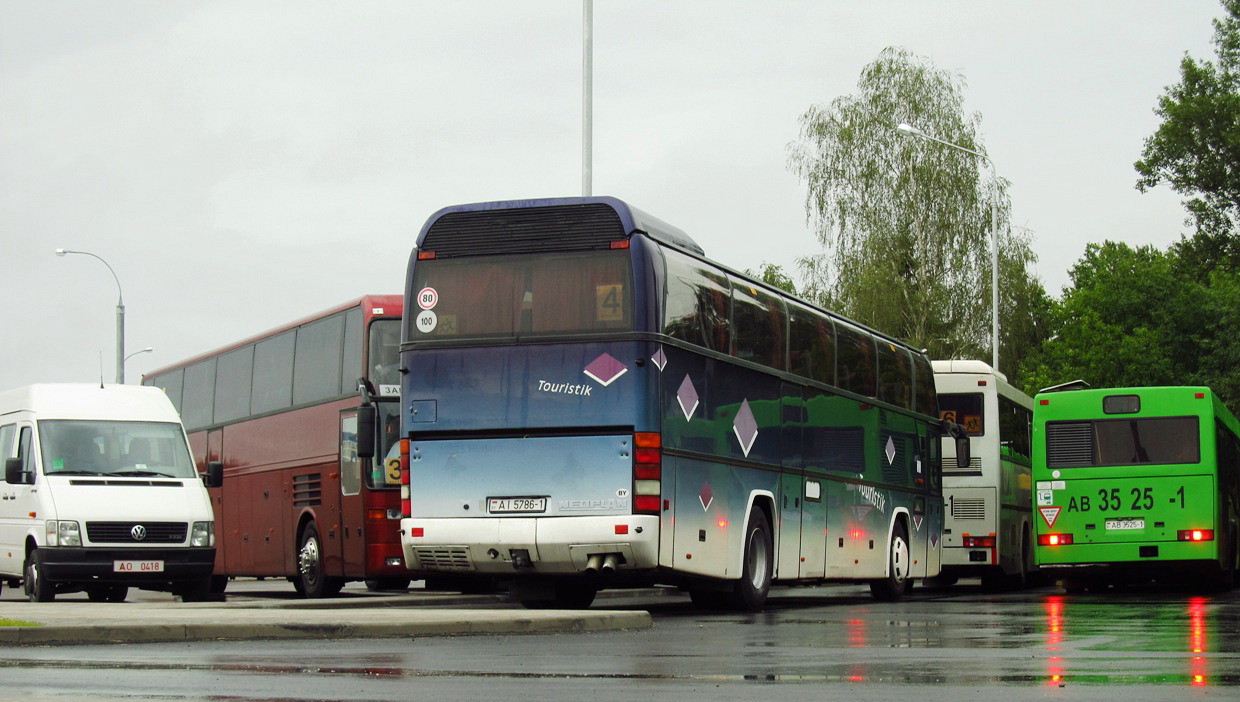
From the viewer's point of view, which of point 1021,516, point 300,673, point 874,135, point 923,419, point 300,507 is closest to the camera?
point 300,673

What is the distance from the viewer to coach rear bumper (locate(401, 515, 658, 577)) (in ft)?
54.7

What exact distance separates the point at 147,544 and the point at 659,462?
699cm

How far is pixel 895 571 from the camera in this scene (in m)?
24.5

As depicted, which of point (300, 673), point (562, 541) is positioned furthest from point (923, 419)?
point (300, 673)

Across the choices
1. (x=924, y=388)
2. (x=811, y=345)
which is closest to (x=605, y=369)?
(x=811, y=345)

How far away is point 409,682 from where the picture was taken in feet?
30.6

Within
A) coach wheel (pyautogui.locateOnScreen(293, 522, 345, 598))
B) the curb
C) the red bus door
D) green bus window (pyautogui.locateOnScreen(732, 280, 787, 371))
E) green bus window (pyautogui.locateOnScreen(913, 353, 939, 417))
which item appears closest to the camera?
the curb

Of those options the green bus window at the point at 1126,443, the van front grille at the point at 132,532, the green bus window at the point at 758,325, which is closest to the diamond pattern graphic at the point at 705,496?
the green bus window at the point at 758,325

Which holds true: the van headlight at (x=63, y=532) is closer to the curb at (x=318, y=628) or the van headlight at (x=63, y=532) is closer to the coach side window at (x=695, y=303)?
the curb at (x=318, y=628)

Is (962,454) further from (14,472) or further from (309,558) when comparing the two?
(14,472)

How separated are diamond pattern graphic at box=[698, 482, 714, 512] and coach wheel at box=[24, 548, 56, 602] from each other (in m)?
7.77

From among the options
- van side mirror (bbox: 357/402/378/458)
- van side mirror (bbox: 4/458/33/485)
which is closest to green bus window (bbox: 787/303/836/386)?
van side mirror (bbox: 357/402/378/458)

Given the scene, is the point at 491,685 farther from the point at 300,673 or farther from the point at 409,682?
the point at 300,673

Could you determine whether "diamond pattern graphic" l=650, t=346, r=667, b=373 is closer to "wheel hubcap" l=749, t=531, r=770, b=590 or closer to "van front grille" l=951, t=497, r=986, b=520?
"wheel hubcap" l=749, t=531, r=770, b=590
